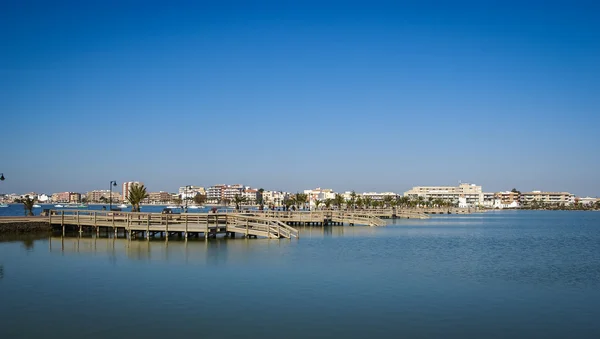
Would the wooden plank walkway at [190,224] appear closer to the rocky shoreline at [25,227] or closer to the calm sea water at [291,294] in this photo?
the rocky shoreline at [25,227]

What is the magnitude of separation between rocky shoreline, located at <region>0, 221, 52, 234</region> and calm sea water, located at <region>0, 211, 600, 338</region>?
9961 millimetres

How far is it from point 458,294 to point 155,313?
11.2m

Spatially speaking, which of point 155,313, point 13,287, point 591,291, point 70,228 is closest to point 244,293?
point 155,313

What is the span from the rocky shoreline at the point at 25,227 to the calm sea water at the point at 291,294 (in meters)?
9.96

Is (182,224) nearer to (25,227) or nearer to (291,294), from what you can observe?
(25,227)

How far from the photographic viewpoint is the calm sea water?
52.9ft

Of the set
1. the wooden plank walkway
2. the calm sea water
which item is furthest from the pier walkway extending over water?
the calm sea water

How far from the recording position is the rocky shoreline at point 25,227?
44.7m

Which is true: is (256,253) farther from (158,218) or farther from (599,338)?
(599,338)

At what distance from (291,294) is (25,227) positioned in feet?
110

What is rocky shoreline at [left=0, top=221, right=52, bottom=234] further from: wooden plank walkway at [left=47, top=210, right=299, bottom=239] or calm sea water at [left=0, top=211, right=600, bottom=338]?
calm sea water at [left=0, top=211, right=600, bottom=338]

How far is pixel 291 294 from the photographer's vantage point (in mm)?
20922

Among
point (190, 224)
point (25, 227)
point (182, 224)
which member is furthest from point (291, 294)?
point (25, 227)

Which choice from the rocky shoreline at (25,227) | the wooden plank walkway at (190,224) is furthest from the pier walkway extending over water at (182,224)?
the rocky shoreline at (25,227)
